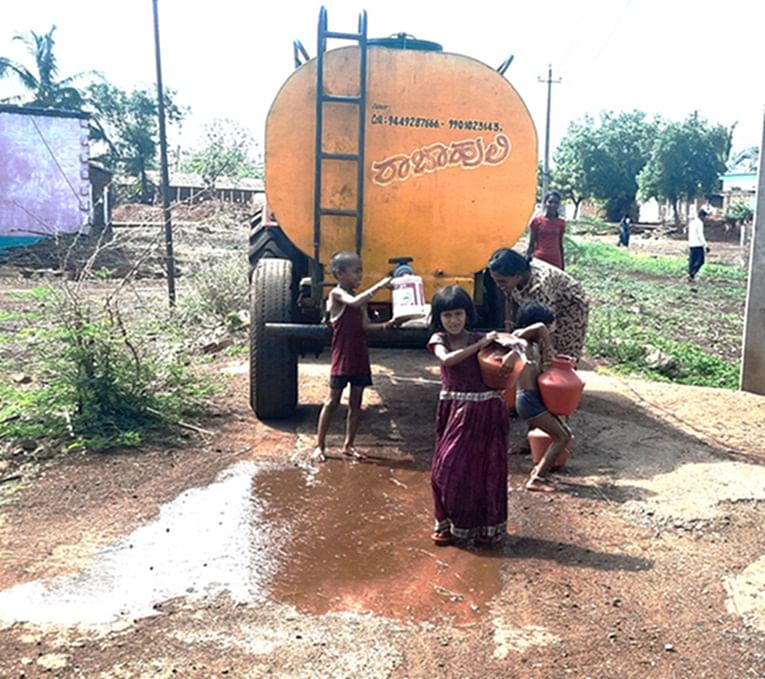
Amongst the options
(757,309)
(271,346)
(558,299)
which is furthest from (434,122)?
(757,309)

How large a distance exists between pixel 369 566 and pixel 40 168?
21926 mm

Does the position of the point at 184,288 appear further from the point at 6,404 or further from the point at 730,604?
the point at 730,604

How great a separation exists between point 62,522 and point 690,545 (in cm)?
322

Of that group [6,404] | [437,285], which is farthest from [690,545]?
[6,404]

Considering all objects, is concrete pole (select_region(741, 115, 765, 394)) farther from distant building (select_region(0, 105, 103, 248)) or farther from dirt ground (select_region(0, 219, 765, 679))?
distant building (select_region(0, 105, 103, 248))

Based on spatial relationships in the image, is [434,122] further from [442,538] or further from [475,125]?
[442,538]

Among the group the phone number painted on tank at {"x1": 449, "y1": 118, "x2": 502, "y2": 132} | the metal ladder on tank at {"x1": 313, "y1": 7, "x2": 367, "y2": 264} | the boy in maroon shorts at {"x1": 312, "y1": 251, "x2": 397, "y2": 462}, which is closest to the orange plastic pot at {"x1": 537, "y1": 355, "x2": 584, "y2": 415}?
the boy in maroon shorts at {"x1": 312, "y1": 251, "x2": 397, "y2": 462}

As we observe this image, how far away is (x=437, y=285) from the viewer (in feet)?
18.6

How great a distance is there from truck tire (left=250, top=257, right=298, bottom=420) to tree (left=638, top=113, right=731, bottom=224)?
4126cm

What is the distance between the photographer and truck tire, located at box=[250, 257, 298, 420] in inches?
227

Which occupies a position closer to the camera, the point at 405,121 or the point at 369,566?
the point at 369,566

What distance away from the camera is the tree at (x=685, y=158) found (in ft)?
141

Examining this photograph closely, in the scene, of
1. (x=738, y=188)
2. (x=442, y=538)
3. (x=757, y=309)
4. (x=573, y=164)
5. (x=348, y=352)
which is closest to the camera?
(x=442, y=538)

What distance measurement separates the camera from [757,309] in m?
7.17
